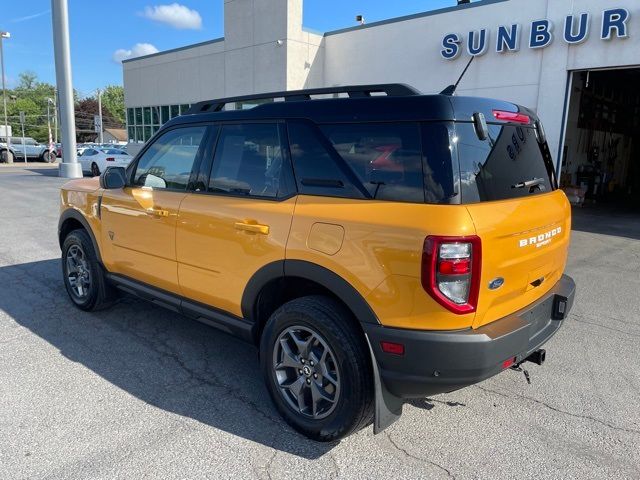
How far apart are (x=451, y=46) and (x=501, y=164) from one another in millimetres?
12836

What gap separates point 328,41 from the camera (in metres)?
17.8

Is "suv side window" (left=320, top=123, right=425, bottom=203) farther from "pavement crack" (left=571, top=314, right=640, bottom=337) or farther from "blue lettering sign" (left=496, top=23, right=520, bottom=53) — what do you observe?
"blue lettering sign" (left=496, top=23, right=520, bottom=53)

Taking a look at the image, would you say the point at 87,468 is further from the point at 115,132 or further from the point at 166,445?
the point at 115,132

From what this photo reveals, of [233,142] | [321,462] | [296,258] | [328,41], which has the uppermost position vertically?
[328,41]

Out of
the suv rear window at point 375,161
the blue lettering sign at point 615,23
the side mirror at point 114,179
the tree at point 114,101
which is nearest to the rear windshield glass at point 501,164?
the suv rear window at point 375,161

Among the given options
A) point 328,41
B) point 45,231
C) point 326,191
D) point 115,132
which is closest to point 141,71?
point 328,41

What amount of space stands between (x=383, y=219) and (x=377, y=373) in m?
0.79

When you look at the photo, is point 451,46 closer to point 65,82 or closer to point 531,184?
point 531,184

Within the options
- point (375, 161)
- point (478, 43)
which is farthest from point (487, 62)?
point (375, 161)

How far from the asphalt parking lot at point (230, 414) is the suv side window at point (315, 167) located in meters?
1.44

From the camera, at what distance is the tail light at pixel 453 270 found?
2232mm

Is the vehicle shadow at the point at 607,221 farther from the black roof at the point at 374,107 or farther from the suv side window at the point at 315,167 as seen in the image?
the suv side window at the point at 315,167

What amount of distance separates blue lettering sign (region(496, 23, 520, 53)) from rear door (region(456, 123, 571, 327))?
11413mm

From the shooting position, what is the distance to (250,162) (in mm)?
3207
